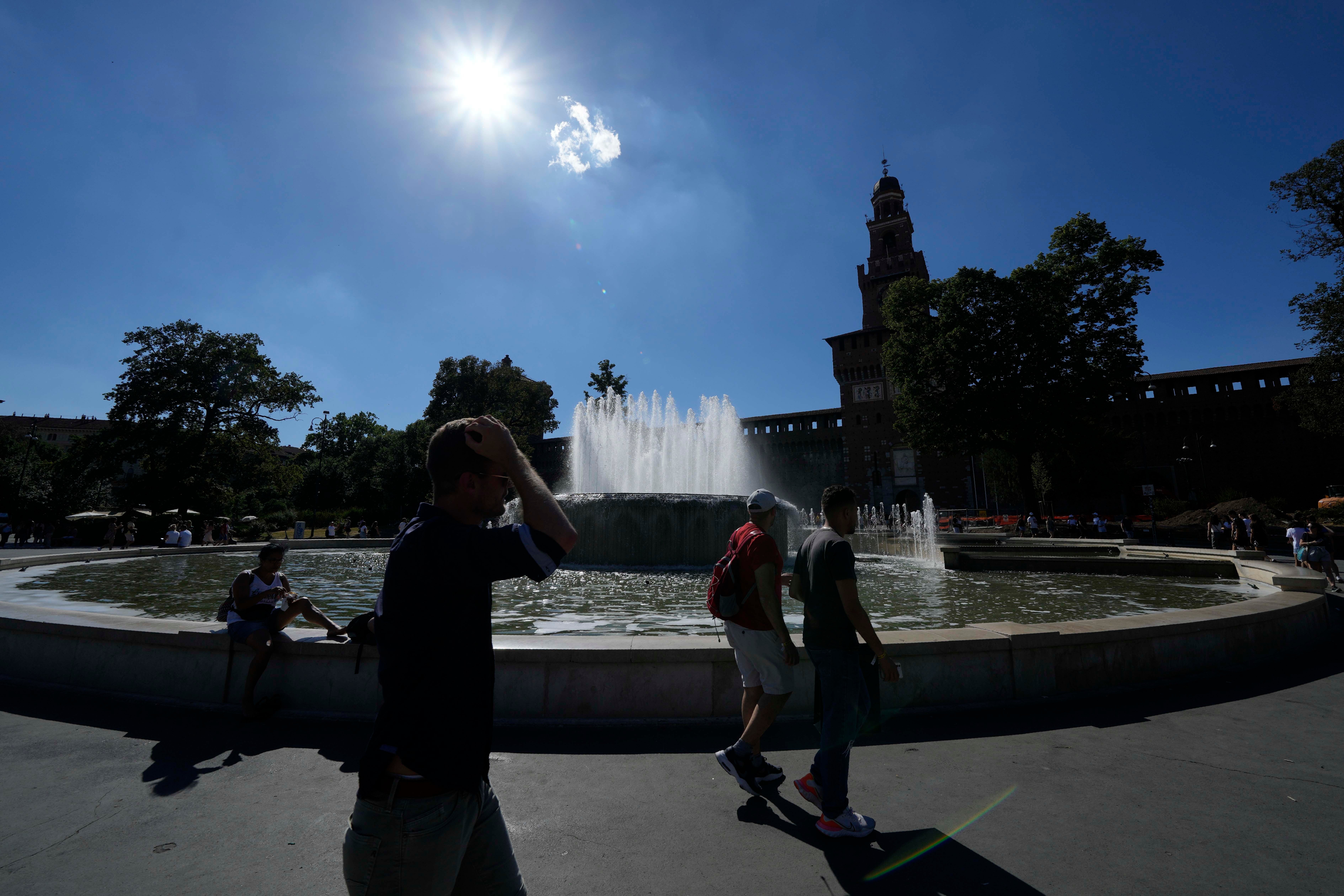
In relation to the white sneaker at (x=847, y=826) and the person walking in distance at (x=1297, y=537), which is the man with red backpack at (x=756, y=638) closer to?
the white sneaker at (x=847, y=826)

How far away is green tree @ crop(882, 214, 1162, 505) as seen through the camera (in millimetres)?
25516

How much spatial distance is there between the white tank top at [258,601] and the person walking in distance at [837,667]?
3.62m

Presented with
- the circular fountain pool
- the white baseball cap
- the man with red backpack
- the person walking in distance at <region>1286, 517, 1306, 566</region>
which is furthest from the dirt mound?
the man with red backpack

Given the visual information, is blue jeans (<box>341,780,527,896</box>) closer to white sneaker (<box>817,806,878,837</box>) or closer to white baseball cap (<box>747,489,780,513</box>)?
white sneaker (<box>817,806,878,837</box>)

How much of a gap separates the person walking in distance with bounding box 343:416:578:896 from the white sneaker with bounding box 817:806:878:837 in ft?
5.24

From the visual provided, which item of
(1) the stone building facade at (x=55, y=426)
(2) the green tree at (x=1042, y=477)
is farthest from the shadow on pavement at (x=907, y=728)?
(1) the stone building facade at (x=55, y=426)

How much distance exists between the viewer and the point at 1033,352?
2622cm

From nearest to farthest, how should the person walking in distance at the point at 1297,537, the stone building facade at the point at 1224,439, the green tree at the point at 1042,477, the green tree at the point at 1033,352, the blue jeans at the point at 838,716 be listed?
1. the blue jeans at the point at 838,716
2. the person walking in distance at the point at 1297,537
3. the green tree at the point at 1033,352
4. the green tree at the point at 1042,477
5. the stone building facade at the point at 1224,439

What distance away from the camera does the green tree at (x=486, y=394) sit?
43094 mm

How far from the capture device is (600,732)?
375cm

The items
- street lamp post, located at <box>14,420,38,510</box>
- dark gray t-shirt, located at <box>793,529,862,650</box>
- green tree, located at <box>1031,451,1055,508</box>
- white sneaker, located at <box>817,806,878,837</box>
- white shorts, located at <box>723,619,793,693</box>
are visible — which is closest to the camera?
white sneaker, located at <box>817,806,878,837</box>

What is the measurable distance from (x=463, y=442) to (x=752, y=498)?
2.42 metres

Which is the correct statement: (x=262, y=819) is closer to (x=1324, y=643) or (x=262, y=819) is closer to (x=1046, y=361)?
(x=1324, y=643)

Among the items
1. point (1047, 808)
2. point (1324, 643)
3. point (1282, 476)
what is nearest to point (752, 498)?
point (1047, 808)
